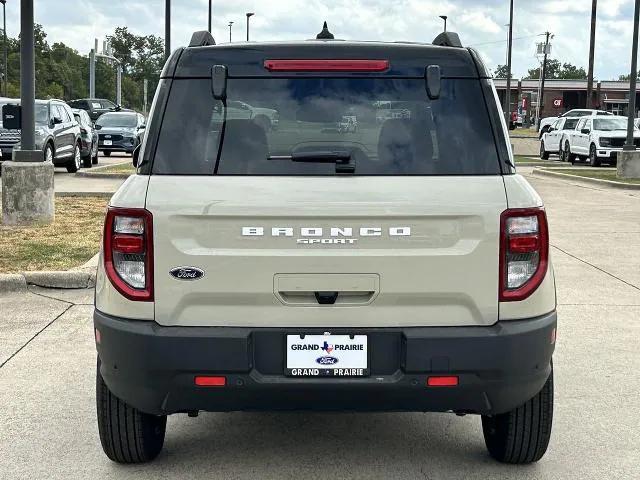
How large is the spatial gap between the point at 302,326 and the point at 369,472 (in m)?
0.94

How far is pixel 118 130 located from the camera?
33.3 m

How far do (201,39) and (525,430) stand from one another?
7.22 ft

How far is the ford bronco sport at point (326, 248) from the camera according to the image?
150 inches

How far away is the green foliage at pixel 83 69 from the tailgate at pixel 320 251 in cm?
8828

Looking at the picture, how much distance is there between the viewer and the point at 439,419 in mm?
5242

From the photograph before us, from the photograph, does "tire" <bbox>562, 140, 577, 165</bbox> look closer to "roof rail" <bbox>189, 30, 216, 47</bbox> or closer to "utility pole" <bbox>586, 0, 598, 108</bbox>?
"utility pole" <bbox>586, 0, 598, 108</bbox>

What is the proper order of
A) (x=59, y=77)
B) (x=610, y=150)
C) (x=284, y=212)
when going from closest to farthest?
(x=284, y=212), (x=610, y=150), (x=59, y=77)

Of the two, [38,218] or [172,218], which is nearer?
[172,218]

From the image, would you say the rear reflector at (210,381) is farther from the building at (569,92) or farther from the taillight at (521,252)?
the building at (569,92)

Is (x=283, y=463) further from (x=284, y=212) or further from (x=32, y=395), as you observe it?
(x=32, y=395)

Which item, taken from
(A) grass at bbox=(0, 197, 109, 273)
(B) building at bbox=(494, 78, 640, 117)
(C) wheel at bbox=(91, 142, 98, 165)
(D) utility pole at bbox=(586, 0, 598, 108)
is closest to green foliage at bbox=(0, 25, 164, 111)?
(B) building at bbox=(494, 78, 640, 117)

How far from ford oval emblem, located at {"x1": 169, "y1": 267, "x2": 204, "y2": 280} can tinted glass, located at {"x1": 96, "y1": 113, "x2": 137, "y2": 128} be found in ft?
101

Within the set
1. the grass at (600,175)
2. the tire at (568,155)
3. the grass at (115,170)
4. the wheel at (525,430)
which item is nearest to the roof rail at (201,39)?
the wheel at (525,430)

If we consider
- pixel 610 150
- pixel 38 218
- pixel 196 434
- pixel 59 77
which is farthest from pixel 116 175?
pixel 59 77
